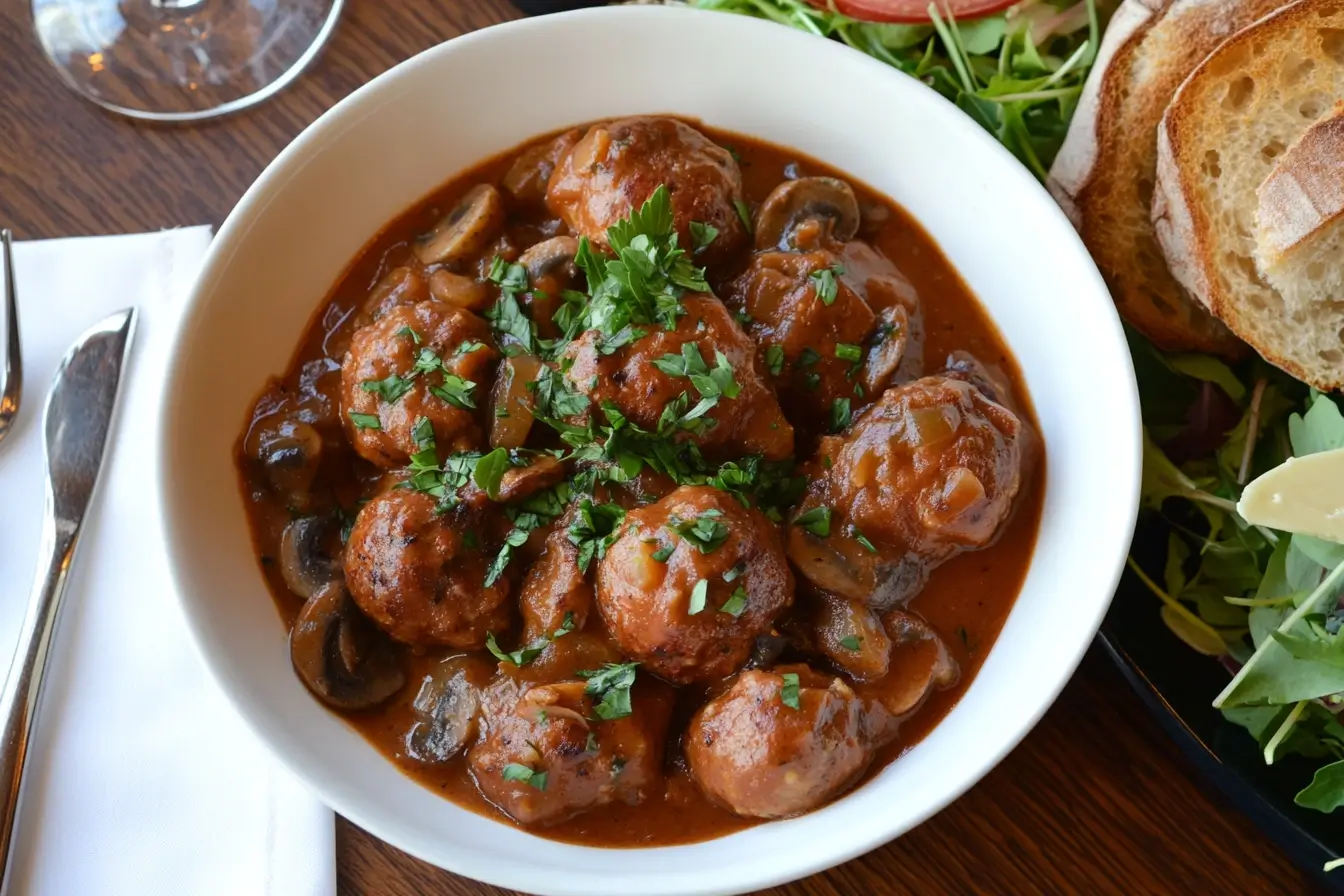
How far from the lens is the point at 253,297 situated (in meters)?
2.87

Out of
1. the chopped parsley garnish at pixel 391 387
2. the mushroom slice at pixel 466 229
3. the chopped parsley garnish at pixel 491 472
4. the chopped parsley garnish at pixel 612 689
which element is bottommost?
the chopped parsley garnish at pixel 612 689

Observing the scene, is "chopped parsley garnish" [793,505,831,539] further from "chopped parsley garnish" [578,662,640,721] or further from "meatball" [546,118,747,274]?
"meatball" [546,118,747,274]

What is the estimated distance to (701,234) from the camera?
285 centimetres

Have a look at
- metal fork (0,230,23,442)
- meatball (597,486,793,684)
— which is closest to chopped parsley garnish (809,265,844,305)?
meatball (597,486,793,684)

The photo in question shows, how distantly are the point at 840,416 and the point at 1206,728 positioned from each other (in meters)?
1.17

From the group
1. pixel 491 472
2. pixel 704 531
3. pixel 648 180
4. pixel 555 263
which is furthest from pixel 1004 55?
pixel 491 472

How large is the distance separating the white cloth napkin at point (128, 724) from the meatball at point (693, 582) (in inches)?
41.2

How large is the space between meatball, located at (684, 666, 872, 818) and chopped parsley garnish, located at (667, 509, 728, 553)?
31 centimetres

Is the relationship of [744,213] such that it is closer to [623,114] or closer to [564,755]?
[623,114]

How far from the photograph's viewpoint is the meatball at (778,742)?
2.41 meters

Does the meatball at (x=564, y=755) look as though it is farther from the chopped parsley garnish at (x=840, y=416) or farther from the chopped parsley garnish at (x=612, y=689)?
the chopped parsley garnish at (x=840, y=416)

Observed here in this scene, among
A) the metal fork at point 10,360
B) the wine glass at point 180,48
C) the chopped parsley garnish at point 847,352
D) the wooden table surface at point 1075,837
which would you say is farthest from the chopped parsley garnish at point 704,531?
the wine glass at point 180,48

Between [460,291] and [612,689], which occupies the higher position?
[460,291]

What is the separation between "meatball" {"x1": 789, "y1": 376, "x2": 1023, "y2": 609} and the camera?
2.55m
